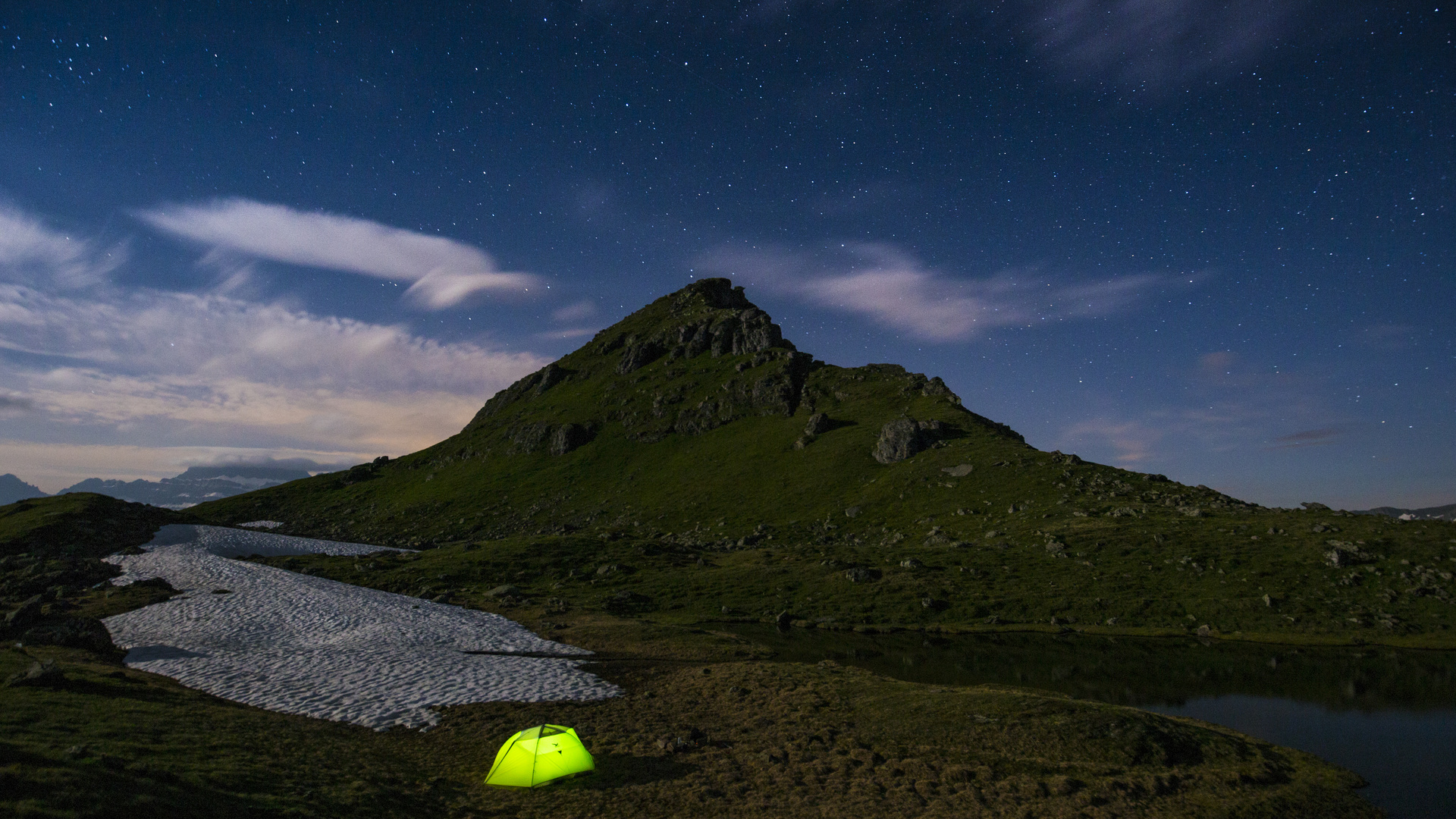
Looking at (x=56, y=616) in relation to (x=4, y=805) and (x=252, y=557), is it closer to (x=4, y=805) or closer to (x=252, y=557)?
(x=252, y=557)

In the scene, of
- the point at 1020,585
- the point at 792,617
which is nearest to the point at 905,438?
the point at 1020,585

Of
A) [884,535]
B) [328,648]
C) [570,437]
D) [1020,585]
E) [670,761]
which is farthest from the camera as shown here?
[570,437]

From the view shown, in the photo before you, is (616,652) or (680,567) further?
(680,567)

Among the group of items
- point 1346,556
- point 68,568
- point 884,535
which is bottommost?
point 68,568

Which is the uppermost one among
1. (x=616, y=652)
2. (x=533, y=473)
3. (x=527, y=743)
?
(x=533, y=473)

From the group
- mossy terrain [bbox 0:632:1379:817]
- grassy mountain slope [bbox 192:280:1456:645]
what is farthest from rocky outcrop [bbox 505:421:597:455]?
mossy terrain [bbox 0:632:1379:817]

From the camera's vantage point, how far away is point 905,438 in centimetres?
12225

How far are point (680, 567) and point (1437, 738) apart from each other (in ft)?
213

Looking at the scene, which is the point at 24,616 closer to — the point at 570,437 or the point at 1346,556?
the point at 1346,556

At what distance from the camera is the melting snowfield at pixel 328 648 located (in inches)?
1180

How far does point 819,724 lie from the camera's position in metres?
27.6

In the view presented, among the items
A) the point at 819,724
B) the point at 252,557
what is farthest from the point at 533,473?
the point at 819,724

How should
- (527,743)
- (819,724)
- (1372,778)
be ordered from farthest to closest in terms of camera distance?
(819,724) → (1372,778) → (527,743)

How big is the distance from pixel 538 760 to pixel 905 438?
109952 mm
